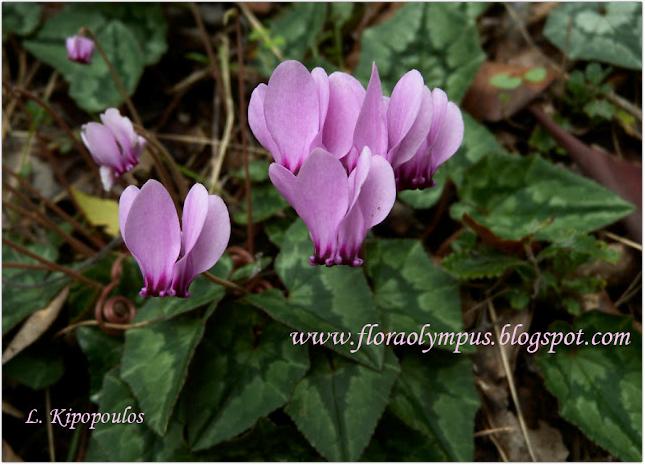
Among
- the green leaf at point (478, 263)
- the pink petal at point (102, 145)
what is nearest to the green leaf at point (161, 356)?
the pink petal at point (102, 145)

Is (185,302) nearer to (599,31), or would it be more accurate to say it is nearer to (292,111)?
(292,111)

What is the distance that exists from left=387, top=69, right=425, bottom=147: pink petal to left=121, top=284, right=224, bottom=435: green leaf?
63 cm

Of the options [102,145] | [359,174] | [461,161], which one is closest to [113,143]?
[102,145]

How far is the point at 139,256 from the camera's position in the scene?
1.06 meters

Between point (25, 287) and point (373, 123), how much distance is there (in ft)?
3.85

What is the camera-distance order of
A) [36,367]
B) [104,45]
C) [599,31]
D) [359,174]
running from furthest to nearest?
[104,45] < [599,31] < [36,367] < [359,174]

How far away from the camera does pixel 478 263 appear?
169cm

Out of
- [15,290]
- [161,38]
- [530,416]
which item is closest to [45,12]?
[161,38]

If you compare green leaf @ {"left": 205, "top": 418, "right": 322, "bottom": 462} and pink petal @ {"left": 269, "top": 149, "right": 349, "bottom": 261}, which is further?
green leaf @ {"left": 205, "top": 418, "right": 322, "bottom": 462}

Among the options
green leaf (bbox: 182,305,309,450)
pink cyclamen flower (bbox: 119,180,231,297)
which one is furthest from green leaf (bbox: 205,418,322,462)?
pink cyclamen flower (bbox: 119,180,231,297)

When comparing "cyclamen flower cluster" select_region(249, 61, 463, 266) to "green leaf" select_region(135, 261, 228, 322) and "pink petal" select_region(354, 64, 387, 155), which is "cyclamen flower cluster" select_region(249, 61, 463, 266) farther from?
"green leaf" select_region(135, 261, 228, 322)

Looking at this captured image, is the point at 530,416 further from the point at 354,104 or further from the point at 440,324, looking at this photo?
the point at 354,104

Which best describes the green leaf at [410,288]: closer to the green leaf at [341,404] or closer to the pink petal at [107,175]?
the green leaf at [341,404]

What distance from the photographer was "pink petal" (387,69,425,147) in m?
1.06
